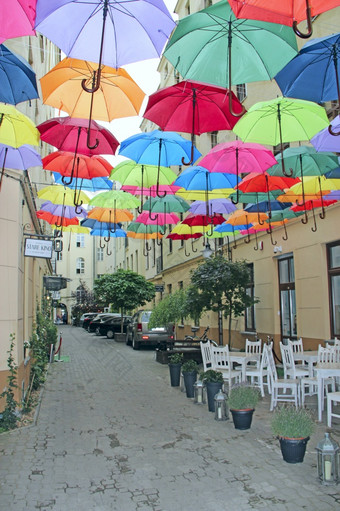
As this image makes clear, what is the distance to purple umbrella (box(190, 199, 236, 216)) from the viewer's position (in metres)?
12.2

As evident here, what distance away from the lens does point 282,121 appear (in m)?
7.19

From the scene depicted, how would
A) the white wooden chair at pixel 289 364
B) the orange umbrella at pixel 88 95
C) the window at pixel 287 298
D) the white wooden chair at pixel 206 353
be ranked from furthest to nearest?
the window at pixel 287 298 < the white wooden chair at pixel 206 353 < the white wooden chair at pixel 289 364 < the orange umbrella at pixel 88 95

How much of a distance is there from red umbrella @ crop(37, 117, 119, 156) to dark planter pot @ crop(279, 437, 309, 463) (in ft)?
16.7

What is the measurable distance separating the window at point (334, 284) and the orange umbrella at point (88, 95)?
6977mm

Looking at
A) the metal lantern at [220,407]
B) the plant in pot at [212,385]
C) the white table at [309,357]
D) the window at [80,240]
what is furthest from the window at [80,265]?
the metal lantern at [220,407]

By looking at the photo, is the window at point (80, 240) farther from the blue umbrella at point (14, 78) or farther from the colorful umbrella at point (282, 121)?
the blue umbrella at point (14, 78)

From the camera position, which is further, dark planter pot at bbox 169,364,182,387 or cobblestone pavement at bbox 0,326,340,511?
dark planter pot at bbox 169,364,182,387

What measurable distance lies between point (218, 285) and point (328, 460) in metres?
8.65

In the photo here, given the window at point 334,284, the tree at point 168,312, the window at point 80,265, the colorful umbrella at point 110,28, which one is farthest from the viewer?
the window at point 80,265

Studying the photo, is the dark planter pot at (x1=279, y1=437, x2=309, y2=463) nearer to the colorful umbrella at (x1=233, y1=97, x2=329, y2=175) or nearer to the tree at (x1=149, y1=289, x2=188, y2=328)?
the colorful umbrella at (x1=233, y1=97, x2=329, y2=175)

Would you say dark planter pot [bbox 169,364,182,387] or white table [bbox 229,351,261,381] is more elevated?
white table [bbox 229,351,261,381]

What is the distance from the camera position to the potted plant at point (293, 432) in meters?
5.27

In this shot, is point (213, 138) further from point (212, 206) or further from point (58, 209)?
point (58, 209)

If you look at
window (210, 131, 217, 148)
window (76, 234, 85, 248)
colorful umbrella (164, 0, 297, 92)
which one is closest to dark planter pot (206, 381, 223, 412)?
colorful umbrella (164, 0, 297, 92)
